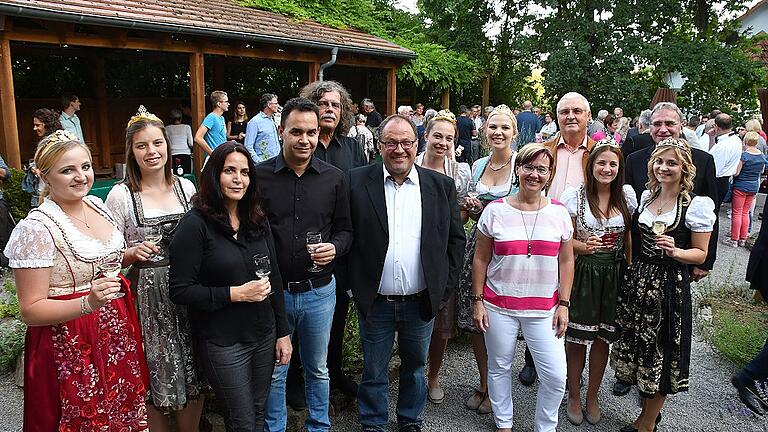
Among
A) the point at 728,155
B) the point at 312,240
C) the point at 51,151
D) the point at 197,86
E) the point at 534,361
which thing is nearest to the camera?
the point at 51,151

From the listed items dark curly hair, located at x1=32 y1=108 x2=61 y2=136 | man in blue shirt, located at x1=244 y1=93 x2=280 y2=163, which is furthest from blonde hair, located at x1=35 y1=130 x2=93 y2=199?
man in blue shirt, located at x1=244 y1=93 x2=280 y2=163

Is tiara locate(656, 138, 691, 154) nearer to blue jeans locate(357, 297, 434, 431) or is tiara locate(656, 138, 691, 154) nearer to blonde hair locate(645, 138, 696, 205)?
blonde hair locate(645, 138, 696, 205)

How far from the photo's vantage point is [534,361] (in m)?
3.37

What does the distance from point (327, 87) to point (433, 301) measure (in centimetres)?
169

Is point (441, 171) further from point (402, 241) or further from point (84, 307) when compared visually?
point (84, 307)

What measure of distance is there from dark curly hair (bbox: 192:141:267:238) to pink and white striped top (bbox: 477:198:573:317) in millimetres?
1462

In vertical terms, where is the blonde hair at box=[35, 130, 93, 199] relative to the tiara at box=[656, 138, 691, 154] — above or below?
below

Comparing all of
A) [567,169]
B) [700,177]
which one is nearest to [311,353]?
[567,169]

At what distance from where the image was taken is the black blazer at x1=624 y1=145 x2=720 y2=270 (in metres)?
3.68

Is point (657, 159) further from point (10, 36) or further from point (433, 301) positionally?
point (10, 36)

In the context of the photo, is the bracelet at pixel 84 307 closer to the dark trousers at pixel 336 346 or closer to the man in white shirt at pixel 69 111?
the dark trousers at pixel 336 346

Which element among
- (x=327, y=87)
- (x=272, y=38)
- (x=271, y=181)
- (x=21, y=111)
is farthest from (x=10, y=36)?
(x=271, y=181)

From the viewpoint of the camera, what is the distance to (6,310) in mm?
5059

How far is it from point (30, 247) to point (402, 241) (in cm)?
184
